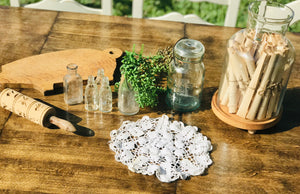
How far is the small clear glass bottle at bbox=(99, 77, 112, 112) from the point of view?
151 centimetres

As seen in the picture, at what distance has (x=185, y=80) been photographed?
5.11ft

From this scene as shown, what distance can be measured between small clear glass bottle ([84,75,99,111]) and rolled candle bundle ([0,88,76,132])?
0.47 ft

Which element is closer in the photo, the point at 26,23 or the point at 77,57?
the point at 77,57

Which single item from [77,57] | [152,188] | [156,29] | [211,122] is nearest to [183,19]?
[156,29]

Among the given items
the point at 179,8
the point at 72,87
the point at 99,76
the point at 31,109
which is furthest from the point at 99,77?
the point at 179,8

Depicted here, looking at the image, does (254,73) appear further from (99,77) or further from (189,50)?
(99,77)

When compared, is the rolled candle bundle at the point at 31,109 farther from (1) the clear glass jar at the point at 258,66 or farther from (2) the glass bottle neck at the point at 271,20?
(2) the glass bottle neck at the point at 271,20

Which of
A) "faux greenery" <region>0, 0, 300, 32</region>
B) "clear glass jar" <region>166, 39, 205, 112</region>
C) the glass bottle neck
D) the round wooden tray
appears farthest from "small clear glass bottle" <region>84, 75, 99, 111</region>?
"faux greenery" <region>0, 0, 300, 32</region>

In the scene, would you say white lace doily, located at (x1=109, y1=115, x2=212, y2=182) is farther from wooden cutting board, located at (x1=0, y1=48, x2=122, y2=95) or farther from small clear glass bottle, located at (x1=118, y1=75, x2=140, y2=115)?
wooden cutting board, located at (x1=0, y1=48, x2=122, y2=95)

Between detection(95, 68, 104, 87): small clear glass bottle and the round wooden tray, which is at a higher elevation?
detection(95, 68, 104, 87): small clear glass bottle

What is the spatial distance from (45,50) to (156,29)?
23.1 inches

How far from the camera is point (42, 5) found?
95.0 inches

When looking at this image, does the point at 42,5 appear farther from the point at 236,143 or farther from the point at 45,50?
the point at 236,143

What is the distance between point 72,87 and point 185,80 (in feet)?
1.44
